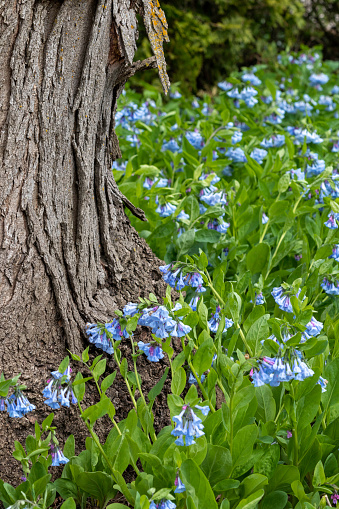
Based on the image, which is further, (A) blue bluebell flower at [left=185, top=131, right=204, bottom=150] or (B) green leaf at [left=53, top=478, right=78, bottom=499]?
(A) blue bluebell flower at [left=185, top=131, right=204, bottom=150]

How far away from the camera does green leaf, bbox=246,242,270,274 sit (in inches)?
91.4

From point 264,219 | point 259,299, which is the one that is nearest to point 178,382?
point 259,299

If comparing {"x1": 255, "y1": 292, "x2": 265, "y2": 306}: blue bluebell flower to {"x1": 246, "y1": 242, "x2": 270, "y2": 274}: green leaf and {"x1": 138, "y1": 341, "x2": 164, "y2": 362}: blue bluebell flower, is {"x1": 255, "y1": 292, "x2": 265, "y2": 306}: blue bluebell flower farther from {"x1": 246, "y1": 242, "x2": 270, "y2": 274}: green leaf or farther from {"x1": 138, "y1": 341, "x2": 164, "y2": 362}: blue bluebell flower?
{"x1": 138, "y1": 341, "x2": 164, "y2": 362}: blue bluebell flower

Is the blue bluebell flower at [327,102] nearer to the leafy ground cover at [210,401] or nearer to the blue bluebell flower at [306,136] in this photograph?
the blue bluebell flower at [306,136]

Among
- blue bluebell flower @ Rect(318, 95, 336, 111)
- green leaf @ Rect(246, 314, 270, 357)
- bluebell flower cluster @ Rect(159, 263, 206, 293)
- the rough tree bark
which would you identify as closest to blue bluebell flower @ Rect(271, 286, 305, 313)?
green leaf @ Rect(246, 314, 270, 357)

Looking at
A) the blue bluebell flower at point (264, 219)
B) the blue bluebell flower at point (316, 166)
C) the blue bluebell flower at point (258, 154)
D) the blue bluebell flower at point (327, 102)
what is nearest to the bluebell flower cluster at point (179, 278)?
the blue bluebell flower at point (264, 219)

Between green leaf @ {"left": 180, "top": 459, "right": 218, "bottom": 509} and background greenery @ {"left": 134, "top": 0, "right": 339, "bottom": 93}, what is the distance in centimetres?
460

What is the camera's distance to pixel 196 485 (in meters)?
1.25

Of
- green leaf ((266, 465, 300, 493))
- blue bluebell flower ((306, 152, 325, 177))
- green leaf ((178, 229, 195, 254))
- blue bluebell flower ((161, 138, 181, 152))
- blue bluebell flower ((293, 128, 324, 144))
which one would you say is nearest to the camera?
green leaf ((266, 465, 300, 493))

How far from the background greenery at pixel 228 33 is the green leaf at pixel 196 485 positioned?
15.1 ft

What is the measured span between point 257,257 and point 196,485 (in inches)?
49.5

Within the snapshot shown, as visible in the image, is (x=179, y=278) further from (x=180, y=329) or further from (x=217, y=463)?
(x=217, y=463)

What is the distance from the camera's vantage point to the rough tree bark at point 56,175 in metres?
1.62

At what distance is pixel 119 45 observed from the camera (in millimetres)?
1803
